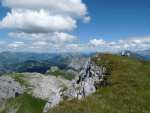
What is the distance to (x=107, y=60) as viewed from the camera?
6925cm

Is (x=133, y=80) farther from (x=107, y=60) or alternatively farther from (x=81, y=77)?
(x=81, y=77)

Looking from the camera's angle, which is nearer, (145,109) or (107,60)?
(145,109)

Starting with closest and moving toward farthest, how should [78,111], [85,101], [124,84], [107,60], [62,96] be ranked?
1. [78,111]
2. [85,101]
3. [124,84]
4. [107,60]
5. [62,96]

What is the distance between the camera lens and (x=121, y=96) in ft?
140

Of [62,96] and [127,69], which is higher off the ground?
[127,69]

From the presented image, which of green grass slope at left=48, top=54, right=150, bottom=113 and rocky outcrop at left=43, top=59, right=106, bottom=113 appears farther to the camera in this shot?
rocky outcrop at left=43, top=59, right=106, bottom=113

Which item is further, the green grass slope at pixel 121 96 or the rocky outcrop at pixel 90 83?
the rocky outcrop at pixel 90 83

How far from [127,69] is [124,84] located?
10978 millimetres

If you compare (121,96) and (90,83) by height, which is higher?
(121,96)

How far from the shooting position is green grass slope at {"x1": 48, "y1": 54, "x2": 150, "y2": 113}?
36.3 metres

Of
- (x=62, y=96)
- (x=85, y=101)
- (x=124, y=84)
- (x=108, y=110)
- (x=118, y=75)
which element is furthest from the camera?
(x=62, y=96)

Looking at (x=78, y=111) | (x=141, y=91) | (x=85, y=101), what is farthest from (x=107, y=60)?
(x=78, y=111)

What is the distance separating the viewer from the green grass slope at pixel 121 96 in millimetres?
36312

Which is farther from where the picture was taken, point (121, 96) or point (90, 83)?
point (90, 83)
